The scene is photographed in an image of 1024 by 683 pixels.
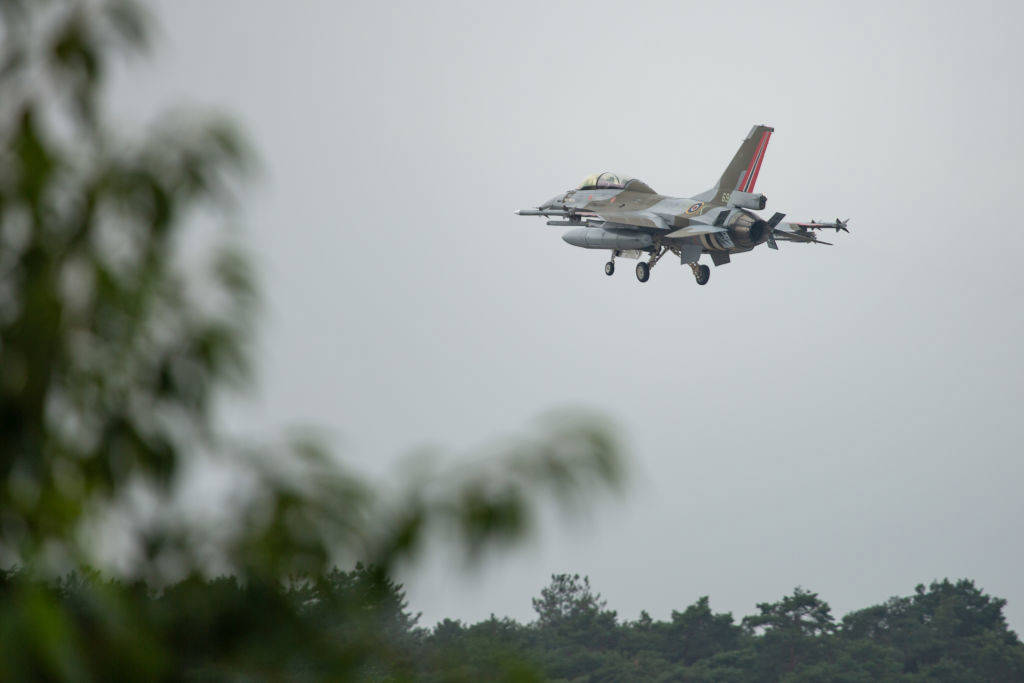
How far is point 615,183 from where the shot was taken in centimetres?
5069

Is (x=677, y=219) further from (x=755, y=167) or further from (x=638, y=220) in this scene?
(x=755, y=167)

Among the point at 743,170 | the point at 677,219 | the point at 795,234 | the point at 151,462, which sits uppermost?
the point at 743,170

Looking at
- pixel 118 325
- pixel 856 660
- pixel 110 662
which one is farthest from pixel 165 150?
pixel 856 660

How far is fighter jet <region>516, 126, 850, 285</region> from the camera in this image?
44.2 metres

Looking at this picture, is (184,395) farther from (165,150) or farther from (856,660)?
(856,660)

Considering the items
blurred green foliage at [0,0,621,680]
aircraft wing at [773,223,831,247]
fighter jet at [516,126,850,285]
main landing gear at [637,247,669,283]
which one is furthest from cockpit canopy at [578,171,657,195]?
blurred green foliage at [0,0,621,680]

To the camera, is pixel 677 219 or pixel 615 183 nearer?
pixel 677 219

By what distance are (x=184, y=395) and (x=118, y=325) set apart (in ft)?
1.34

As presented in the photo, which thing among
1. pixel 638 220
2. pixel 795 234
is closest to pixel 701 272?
pixel 638 220

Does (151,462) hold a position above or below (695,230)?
below

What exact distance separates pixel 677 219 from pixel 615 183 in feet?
15.3

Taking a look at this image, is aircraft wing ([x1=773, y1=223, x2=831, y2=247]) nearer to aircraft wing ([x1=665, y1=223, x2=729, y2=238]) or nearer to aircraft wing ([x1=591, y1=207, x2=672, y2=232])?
aircraft wing ([x1=665, y1=223, x2=729, y2=238])

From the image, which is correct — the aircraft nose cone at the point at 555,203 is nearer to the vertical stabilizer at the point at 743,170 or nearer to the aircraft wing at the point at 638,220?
the aircraft wing at the point at 638,220

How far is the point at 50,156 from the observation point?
4.02 meters
